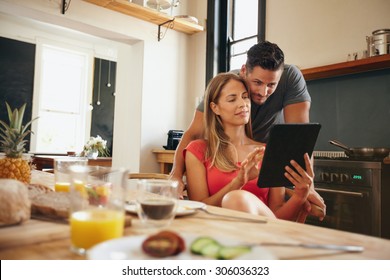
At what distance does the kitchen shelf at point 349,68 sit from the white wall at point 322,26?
0.41ft

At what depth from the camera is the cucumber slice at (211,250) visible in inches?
20.7

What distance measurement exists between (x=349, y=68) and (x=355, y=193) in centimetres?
105

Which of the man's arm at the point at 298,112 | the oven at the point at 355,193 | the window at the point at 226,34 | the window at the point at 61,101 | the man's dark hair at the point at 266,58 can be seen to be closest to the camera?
the man's dark hair at the point at 266,58

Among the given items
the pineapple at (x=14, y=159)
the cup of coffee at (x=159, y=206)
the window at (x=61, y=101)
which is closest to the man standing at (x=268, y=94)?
the pineapple at (x=14, y=159)

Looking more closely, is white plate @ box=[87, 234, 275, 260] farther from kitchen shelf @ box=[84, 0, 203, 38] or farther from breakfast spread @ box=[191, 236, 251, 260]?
kitchen shelf @ box=[84, 0, 203, 38]

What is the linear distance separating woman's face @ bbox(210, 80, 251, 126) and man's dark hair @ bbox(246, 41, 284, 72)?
0.18 m

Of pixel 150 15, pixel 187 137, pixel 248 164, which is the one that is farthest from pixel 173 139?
pixel 248 164

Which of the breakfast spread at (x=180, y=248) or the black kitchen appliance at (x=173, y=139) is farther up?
the black kitchen appliance at (x=173, y=139)

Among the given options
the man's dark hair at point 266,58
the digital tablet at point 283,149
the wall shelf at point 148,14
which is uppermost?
the wall shelf at point 148,14

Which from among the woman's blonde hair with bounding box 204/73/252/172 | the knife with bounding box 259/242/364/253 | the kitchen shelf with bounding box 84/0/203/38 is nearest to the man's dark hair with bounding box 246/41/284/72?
the woman's blonde hair with bounding box 204/73/252/172

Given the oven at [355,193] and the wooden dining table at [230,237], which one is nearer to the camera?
the wooden dining table at [230,237]

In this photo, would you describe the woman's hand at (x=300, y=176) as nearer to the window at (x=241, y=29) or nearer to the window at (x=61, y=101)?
the window at (x=241, y=29)

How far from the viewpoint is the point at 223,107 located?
5.62ft

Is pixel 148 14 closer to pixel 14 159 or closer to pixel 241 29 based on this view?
pixel 241 29
